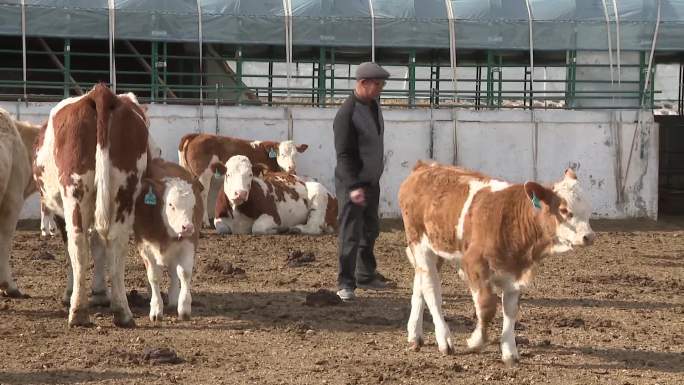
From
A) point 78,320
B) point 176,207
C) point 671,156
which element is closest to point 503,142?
point 671,156

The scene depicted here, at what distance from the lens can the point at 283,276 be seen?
13.6m

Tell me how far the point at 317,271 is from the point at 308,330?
4.20m

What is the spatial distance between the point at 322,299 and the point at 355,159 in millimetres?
1278

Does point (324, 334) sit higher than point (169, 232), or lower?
lower

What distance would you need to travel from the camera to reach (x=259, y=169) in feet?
67.3

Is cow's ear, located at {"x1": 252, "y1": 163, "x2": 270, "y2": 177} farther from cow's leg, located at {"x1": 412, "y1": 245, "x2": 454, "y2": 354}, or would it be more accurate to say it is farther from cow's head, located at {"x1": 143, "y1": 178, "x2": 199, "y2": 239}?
cow's leg, located at {"x1": 412, "y1": 245, "x2": 454, "y2": 354}

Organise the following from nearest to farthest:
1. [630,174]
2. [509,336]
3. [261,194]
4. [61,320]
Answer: [509,336] → [61,320] → [261,194] → [630,174]

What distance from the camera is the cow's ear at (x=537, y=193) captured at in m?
8.09

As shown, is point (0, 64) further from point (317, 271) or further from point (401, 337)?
point (401, 337)

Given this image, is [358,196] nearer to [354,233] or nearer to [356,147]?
[354,233]

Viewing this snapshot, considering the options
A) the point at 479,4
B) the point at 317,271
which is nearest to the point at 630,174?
the point at 479,4

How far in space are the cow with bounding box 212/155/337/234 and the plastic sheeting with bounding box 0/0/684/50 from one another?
6.61 metres

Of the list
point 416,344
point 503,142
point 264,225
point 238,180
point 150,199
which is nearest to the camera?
point 416,344

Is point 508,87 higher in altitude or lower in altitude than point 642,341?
higher
